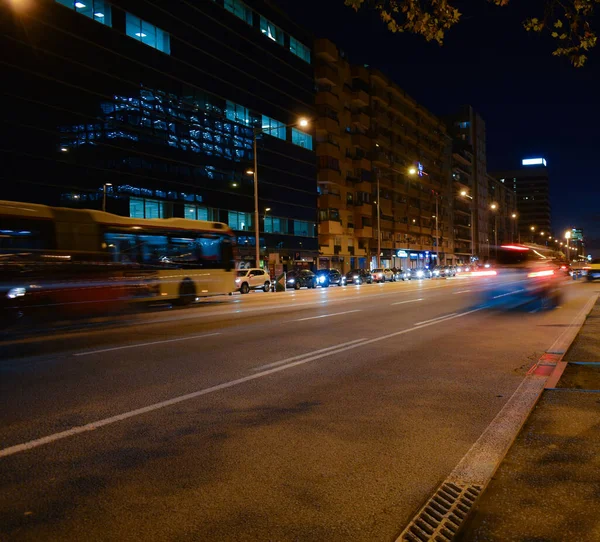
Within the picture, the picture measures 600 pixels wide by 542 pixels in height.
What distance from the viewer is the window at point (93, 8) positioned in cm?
3338

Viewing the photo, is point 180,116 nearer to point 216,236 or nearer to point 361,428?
point 216,236

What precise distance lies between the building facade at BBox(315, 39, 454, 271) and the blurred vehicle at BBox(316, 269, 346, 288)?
11.3m

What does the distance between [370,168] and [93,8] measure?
43.0 meters

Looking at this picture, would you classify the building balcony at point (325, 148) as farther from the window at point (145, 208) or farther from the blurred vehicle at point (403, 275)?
the window at point (145, 208)

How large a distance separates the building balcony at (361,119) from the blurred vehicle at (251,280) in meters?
37.6

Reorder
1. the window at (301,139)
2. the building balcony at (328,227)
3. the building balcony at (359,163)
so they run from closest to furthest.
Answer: the window at (301,139) < the building balcony at (328,227) < the building balcony at (359,163)

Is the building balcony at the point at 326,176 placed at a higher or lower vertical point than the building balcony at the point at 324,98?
lower

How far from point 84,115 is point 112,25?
6602mm

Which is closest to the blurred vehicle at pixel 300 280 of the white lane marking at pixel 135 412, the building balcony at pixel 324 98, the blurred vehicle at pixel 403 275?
the blurred vehicle at pixel 403 275

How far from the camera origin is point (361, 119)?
228ft

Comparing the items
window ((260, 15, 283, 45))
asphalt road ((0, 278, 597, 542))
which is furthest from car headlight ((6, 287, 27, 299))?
window ((260, 15, 283, 45))

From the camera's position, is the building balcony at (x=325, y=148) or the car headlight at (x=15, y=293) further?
the building balcony at (x=325, y=148)

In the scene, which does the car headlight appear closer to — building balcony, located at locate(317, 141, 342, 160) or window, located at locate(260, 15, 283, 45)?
window, located at locate(260, 15, 283, 45)

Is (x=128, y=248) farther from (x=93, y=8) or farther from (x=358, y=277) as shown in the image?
(x=358, y=277)
